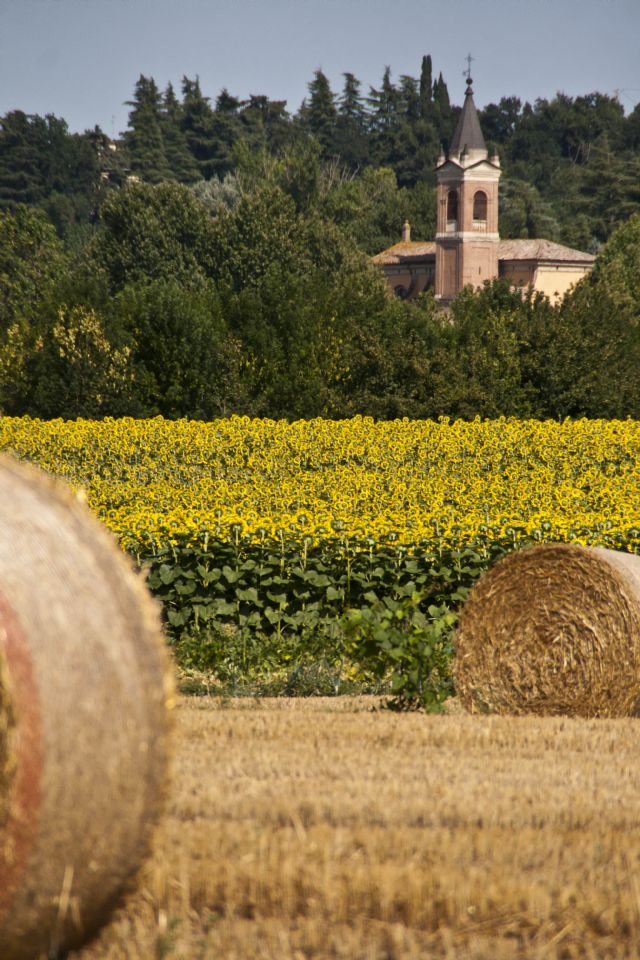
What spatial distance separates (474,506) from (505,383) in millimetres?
14587

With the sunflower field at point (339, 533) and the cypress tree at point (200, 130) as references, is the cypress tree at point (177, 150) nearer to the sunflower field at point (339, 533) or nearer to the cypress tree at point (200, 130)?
the cypress tree at point (200, 130)

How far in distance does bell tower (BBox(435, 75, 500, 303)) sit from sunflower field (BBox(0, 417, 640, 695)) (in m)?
64.1

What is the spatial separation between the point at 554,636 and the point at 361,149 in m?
122

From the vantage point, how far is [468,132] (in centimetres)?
8662

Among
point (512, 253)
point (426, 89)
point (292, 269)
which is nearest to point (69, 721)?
point (292, 269)

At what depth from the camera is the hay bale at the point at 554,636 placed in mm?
8070

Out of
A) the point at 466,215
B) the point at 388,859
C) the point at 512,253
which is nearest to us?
the point at 388,859

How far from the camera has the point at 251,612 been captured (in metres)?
11.5

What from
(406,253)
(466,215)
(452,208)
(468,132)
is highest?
(468,132)

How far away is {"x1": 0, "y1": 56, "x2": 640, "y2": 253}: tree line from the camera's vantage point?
9956 cm

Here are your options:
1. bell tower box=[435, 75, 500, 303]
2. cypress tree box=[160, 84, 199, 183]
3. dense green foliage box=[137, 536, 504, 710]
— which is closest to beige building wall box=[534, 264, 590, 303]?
bell tower box=[435, 75, 500, 303]

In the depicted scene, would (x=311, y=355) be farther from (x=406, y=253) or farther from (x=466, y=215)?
(x=406, y=253)

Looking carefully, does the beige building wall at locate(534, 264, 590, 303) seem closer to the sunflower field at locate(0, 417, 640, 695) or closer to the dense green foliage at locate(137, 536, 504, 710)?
the sunflower field at locate(0, 417, 640, 695)

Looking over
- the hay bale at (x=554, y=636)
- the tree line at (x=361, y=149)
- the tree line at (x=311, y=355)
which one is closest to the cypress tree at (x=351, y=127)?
the tree line at (x=361, y=149)
